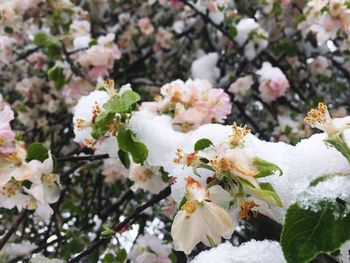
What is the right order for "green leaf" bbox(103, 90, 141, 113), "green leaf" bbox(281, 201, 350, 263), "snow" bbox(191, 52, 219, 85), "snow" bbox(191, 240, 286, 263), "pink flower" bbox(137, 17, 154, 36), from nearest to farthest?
1. "green leaf" bbox(281, 201, 350, 263)
2. "snow" bbox(191, 240, 286, 263)
3. "green leaf" bbox(103, 90, 141, 113)
4. "snow" bbox(191, 52, 219, 85)
5. "pink flower" bbox(137, 17, 154, 36)

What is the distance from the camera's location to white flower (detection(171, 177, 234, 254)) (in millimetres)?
867

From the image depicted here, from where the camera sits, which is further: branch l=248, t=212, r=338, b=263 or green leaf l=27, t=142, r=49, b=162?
green leaf l=27, t=142, r=49, b=162

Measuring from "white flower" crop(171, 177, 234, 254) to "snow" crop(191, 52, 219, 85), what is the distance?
1880mm

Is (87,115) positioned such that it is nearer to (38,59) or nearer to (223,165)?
(223,165)

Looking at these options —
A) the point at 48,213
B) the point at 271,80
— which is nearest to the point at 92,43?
the point at 271,80

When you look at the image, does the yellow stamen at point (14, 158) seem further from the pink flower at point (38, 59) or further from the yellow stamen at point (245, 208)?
the pink flower at point (38, 59)

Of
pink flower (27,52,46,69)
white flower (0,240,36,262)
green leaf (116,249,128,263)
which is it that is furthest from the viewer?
pink flower (27,52,46,69)

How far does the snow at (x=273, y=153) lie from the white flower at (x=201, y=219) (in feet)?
0.26

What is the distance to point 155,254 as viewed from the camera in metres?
1.79

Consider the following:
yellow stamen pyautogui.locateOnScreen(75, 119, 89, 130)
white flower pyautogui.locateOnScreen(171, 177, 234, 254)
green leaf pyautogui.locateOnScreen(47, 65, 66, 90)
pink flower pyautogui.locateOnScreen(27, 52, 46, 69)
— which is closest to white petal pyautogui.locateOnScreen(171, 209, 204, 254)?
white flower pyautogui.locateOnScreen(171, 177, 234, 254)

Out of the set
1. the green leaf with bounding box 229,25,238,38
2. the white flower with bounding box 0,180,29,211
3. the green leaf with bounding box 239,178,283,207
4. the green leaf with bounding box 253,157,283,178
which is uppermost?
the green leaf with bounding box 253,157,283,178

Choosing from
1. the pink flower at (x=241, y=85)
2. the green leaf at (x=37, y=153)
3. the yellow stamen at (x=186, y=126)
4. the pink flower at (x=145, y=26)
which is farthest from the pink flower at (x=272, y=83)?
the green leaf at (x=37, y=153)

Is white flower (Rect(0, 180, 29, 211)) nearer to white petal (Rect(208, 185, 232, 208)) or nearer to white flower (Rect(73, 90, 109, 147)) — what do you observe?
white flower (Rect(73, 90, 109, 147))

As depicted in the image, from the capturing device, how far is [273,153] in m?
0.98
